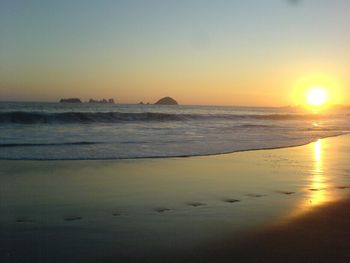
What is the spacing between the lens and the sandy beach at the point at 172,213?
5168mm

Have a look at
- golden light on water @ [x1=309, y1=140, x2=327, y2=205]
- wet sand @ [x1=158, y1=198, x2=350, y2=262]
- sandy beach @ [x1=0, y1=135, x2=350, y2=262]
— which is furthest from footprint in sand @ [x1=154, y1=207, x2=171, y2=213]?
golden light on water @ [x1=309, y1=140, x2=327, y2=205]

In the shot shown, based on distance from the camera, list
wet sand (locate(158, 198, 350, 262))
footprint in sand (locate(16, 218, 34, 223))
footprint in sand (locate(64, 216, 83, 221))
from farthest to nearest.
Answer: footprint in sand (locate(64, 216, 83, 221)) < footprint in sand (locate(16, 218, 34, 223)) < wet sand (locate(158, 198, 350, 262))

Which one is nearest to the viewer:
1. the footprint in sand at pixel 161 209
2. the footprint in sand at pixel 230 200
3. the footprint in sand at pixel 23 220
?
the footprint in sand at pixel 23 220

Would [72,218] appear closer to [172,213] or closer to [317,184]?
[172,213]

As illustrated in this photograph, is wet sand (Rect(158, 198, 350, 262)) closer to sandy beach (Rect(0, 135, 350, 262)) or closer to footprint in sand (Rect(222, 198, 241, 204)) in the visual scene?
sandy beach (Rect(0, 135, 350, 262))

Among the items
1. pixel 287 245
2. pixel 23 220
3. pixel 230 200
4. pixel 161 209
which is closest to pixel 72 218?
pixel 23 220

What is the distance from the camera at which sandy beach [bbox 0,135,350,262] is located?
203 inches

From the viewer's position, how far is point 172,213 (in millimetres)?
6965

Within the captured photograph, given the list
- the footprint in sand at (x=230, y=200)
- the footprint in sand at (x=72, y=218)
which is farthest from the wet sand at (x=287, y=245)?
the footprint in sand at (x=72, y=218)

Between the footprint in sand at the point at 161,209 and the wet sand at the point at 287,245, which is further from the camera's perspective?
the footprint in sand at the point at 161,209

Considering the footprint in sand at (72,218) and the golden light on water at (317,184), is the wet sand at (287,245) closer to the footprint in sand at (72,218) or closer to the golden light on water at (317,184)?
the golden light on water at (317,184)

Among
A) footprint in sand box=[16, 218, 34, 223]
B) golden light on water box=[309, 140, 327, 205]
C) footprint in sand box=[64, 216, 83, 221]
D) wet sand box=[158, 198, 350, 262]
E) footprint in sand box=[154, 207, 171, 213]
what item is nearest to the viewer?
wet sand box=[158, 198, 350, 262]

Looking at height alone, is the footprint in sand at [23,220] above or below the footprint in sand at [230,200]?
above

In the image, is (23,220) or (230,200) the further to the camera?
(230,200)
